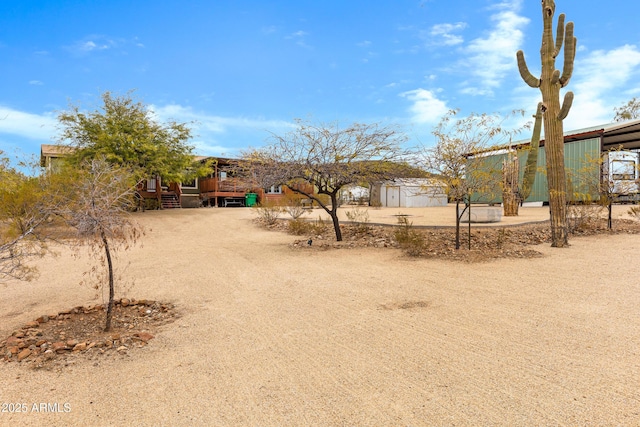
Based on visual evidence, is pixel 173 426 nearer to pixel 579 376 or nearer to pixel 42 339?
pixel 42 339

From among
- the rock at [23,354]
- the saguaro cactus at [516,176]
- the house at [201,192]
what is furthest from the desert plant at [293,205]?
the rock at [23,354]

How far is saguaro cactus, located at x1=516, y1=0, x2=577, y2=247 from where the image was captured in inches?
402

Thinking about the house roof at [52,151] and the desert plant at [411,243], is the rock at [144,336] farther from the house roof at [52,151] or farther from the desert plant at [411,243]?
the house roof at [52,151]

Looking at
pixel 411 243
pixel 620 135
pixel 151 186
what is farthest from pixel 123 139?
pixel 620 135

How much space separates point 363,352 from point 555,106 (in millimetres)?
9689

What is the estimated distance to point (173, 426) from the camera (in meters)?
2.82

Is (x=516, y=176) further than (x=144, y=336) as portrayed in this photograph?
Yes

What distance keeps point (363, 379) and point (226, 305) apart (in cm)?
308

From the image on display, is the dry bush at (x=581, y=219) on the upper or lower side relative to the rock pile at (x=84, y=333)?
upper

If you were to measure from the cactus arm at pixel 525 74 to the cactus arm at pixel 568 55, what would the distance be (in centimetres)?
66

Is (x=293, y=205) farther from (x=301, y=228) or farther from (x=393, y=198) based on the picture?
(x=393, y=198)

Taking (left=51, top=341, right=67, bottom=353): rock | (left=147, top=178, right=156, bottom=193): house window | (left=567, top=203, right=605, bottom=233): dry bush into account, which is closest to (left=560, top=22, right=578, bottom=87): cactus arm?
(left=567, top=203, right=605, bottom=233): dry bush

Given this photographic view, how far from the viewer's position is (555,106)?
10.3m

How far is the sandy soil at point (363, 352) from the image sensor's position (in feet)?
9.72
